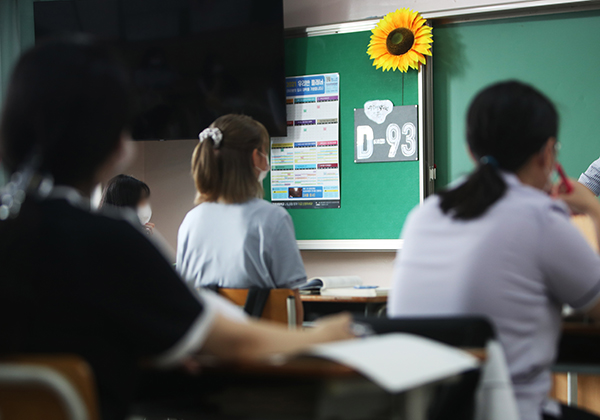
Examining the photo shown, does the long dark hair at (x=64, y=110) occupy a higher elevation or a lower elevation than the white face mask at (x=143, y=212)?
higher

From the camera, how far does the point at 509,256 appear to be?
1085 millimetres

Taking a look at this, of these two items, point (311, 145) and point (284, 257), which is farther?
point (311, 145)

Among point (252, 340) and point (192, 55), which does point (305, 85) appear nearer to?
point (192, 55)

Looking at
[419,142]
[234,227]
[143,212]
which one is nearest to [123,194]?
[143,212]

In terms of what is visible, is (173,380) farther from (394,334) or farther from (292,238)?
(292,238)

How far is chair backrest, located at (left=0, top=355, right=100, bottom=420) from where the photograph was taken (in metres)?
0.70

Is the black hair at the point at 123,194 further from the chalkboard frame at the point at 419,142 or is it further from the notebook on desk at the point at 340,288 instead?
the chalkboard frame at the point at 419,142

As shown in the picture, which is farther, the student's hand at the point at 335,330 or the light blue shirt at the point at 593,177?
the light blue shirt at the point at 593,177

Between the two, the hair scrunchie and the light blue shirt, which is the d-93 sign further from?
the hair scrunchie

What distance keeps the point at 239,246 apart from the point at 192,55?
2.18 metres

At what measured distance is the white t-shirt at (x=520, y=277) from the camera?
108cm

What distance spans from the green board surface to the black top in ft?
9.04

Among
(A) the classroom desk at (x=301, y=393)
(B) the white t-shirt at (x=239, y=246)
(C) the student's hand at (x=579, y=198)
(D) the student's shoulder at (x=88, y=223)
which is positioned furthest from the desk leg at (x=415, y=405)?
(B) the white t-shirt at (x=239, y=246)

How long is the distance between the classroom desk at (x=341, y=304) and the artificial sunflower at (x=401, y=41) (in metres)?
1.81
